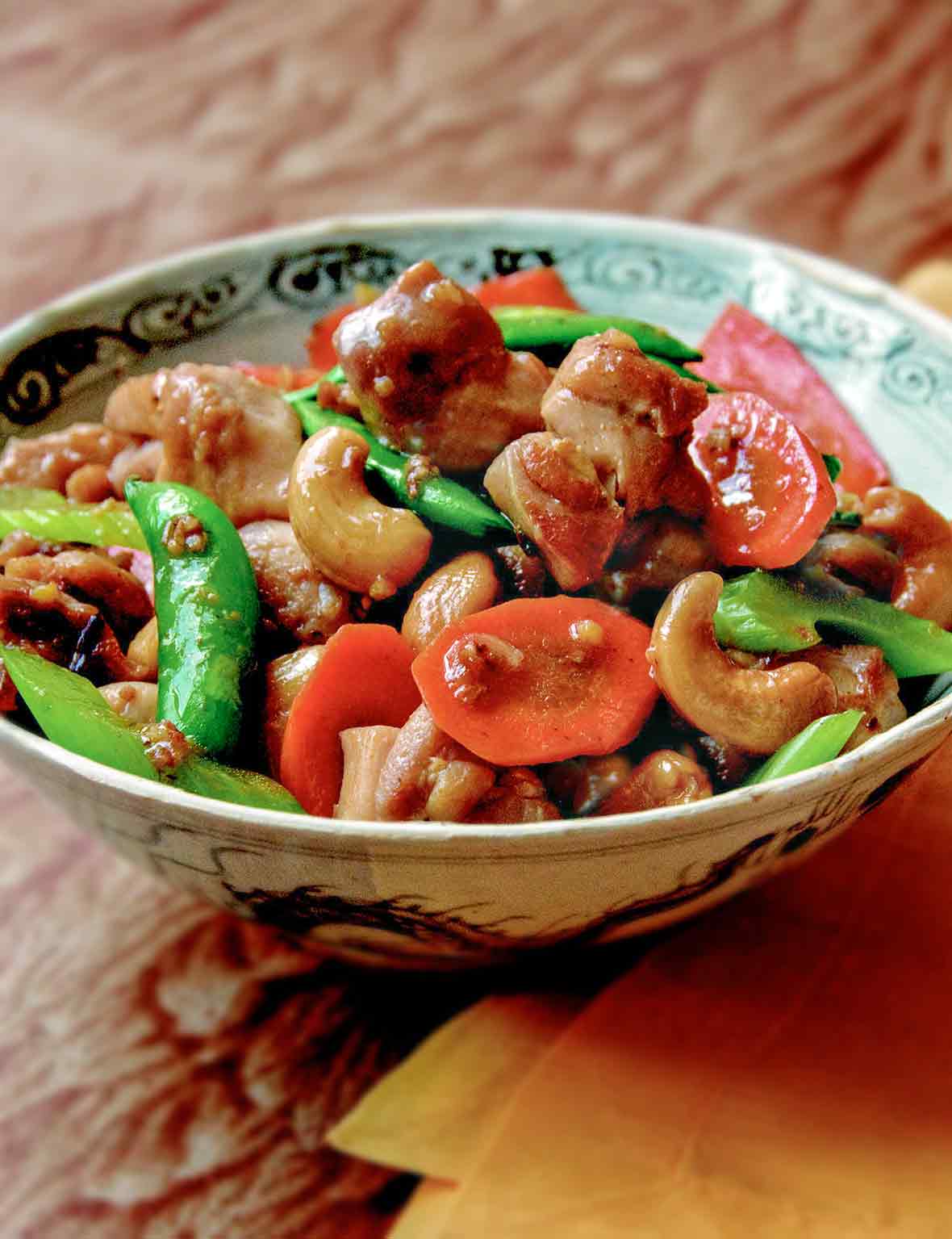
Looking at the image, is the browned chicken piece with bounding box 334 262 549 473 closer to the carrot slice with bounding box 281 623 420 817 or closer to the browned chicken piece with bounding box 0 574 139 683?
the carrot slice with bounding box 281 623 420 817

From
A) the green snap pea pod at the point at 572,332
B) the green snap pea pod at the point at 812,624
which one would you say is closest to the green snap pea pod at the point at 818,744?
the green snap pea pod at the point at 812,624

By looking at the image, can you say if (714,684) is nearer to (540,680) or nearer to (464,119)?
(540,680)

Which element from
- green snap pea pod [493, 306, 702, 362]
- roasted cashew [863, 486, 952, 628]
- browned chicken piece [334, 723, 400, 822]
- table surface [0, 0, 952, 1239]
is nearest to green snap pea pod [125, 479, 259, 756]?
browned chicken piece [334, 723, 400, 822]

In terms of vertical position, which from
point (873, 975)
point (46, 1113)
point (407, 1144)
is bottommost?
point (873, 975)

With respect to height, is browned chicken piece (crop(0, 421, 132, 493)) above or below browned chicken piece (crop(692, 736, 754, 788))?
above

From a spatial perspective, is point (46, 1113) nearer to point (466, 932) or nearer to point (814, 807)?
point (466, 932)

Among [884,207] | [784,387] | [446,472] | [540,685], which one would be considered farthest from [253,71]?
[540,685]
